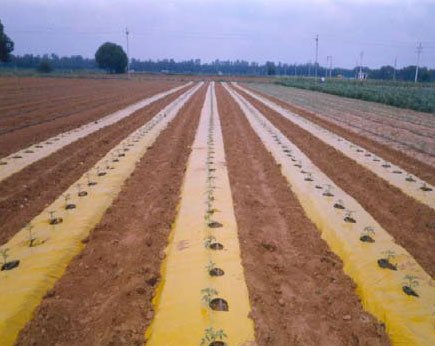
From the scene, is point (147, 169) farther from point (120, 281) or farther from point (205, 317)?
point (205, 317)

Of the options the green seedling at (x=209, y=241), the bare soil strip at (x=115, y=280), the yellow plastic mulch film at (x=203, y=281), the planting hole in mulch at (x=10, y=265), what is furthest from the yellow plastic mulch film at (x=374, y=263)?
the planting hole in mulch at (x=10, y=265)

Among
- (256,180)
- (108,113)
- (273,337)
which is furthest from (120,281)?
(108,113)

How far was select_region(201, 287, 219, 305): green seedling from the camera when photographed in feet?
11.8

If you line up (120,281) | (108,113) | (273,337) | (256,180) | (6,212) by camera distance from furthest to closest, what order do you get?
(108,113) < (256,180) < (6,212) < (120,281) < (273,337)

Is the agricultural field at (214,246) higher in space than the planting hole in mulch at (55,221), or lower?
lower

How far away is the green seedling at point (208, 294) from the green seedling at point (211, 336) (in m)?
0.44

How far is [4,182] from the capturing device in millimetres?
7383

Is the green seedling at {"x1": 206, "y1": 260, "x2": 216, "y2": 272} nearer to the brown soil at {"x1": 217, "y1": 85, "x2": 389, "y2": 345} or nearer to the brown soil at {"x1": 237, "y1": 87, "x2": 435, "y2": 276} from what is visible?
the brown soil at {"x1": 217, "y1": 85, "x2": 389, "y2": 345}

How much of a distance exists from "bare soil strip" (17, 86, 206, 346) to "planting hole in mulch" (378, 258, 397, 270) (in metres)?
2.55

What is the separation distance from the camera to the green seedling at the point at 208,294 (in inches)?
141

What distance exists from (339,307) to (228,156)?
651 centimetres

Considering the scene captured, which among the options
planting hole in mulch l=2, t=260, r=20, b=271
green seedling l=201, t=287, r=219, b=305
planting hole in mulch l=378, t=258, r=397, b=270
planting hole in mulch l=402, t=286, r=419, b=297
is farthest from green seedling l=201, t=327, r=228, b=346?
planting hole in mulch l=2, t=260, r=20, b=271

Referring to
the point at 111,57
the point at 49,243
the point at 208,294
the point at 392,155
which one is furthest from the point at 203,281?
the point at 111,57

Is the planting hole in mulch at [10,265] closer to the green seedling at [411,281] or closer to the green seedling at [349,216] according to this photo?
the green seedling at [411,281]
